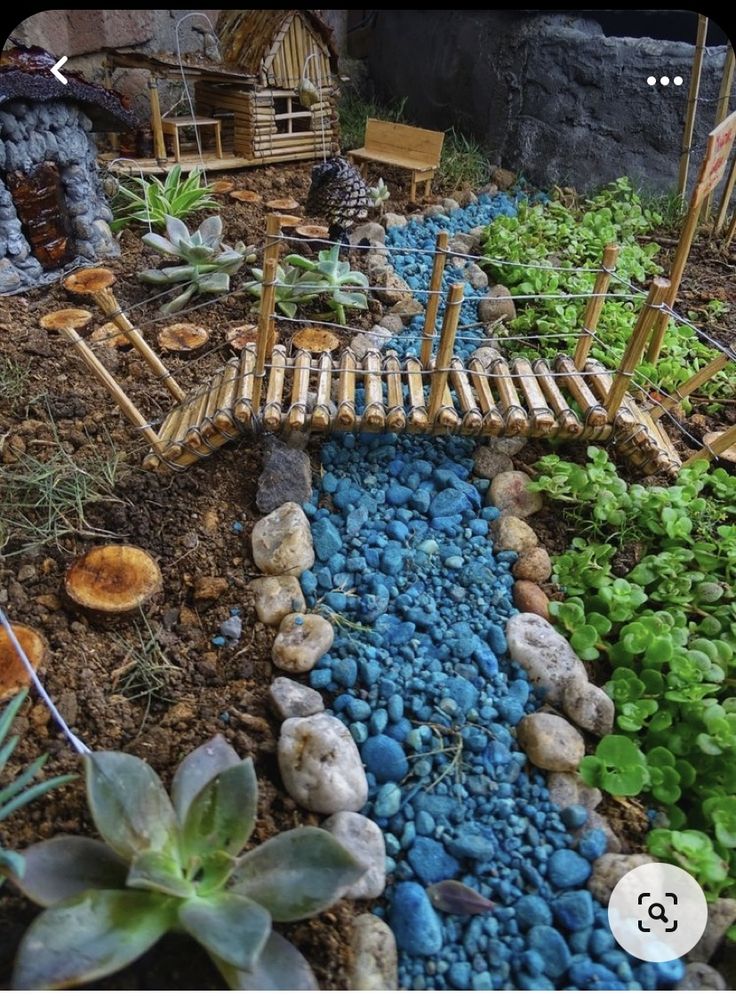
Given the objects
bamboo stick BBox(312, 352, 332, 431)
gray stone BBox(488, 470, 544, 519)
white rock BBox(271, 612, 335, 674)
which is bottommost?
white rock BBox(271, 612, 335, 674)

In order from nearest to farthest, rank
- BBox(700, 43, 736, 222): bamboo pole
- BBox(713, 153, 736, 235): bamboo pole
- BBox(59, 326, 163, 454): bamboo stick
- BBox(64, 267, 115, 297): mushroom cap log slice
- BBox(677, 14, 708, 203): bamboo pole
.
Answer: BBox(59, 326, 163, 454): bamboo stick → BBox(64, 267, 115, 297): mushroom cap log slice → BBox(677, 14, 708, 203): bamboo pole → BBox(700, 43, 736, 222): bamboo pole → BBox(713, 153, 736, 235): bamboo pole

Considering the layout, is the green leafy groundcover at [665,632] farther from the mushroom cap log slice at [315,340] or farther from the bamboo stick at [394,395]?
the mushroom cap log slice at [315,340]

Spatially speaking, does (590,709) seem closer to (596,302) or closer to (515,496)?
(515,496)

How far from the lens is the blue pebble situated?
1526 millimetres

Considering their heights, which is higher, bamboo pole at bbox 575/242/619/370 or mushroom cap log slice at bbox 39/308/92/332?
bamboo pole at bbox 575/242/619/370

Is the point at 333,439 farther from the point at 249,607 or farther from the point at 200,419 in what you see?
the point at 249,607

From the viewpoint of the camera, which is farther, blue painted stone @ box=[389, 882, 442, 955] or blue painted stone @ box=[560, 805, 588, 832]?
blue painted stone @ box=[560, 805, 588, 832]

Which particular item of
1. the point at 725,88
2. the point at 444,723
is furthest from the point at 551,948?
the point at 725,88

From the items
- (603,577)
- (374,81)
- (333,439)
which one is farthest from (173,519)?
(374,81)

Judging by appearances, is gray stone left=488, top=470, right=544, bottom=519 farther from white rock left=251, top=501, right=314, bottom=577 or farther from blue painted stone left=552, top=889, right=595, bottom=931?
blue painted stone left=552, top=889, right=595, bottom=931

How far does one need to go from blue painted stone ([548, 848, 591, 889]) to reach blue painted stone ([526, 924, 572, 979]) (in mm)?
100

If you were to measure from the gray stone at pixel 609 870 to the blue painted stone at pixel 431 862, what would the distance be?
0.27 meters

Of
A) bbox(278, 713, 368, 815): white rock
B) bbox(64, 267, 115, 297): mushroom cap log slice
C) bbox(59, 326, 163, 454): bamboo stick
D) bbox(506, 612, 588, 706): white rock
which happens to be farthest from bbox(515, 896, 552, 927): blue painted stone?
bbox(64, 267, 115, 297): mushroom cap log slice

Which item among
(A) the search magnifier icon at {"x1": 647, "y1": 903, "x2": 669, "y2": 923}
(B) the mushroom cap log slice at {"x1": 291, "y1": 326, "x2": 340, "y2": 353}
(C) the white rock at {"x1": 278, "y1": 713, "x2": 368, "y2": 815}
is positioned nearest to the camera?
(A) the search magnifier icon at {"x1": 647, "y1": 903, "x2": 669, "y2": 923}
